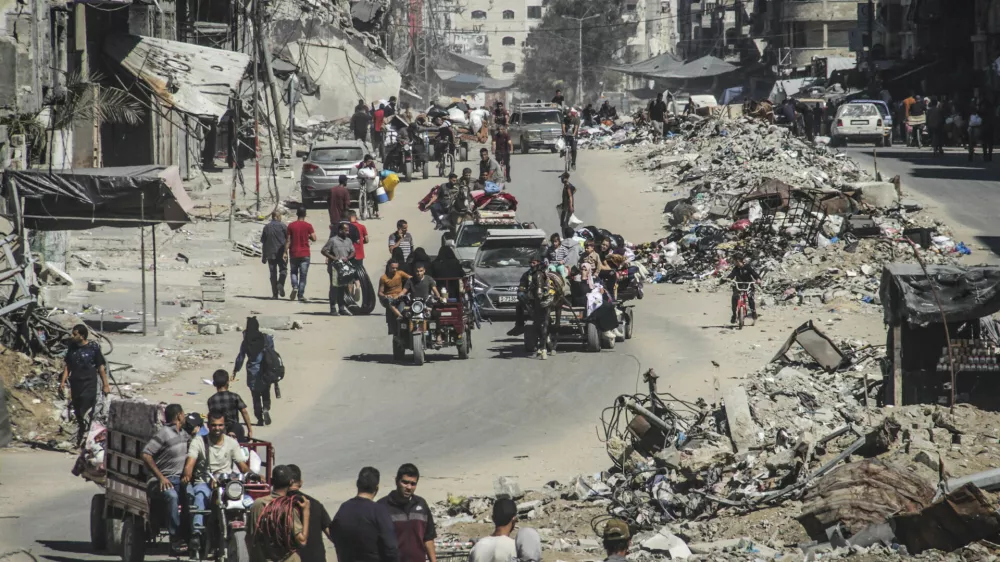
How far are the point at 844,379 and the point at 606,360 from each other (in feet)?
12.5

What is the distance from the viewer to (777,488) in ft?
38.2

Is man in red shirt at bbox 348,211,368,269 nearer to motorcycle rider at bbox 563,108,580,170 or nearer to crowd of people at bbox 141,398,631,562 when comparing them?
crowd of people at bbox 141,398,631,562

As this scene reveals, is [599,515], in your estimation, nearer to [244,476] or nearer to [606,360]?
[244,476]

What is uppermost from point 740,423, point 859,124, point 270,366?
point 859,124

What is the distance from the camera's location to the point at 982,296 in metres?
15.4

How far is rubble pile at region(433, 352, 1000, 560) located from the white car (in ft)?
115

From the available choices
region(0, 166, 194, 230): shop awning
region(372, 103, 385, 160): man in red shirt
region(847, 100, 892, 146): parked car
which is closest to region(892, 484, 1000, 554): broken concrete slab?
region(0, 166, 194, 230): shop awning

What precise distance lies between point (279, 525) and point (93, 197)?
36.1 feet

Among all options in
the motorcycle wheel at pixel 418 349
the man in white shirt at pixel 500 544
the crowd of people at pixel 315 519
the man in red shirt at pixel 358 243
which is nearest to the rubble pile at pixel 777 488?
the crowd of people at pixel 315 519

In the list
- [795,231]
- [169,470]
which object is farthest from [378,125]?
[169,470]

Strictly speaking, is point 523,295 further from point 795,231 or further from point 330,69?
point 330,69

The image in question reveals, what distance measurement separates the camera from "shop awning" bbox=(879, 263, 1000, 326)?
15336mm

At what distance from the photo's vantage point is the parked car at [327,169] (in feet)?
113

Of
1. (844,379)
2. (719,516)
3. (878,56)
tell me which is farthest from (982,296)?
(878,56)
